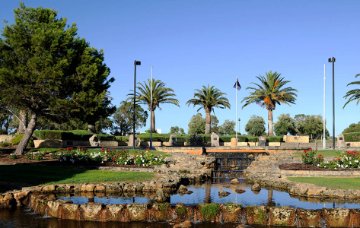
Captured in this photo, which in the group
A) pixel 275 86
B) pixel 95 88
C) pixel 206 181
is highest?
pixel 275 86

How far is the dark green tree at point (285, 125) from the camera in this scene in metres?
98.4

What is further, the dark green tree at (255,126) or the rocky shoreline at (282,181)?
the dark green tree at (255,126)

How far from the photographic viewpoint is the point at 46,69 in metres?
29.7

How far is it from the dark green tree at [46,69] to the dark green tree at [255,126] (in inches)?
2694

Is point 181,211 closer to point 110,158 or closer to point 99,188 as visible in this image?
point 99,188

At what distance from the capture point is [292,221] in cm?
1172

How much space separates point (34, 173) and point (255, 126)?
8163 cm

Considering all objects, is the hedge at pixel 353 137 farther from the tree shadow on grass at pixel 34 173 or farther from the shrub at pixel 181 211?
the shrub at pixel 181 211

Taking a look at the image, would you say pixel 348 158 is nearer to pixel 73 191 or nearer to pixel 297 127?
pixel 73 191

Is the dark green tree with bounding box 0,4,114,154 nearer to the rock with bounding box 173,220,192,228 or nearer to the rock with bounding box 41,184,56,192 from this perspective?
the rock with bounding box 41,184,56,192

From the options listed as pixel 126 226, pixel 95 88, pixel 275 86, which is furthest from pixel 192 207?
pixel 275 86

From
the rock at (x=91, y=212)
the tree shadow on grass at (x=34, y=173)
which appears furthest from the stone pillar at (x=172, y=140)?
the rock at (x=91, y=212)

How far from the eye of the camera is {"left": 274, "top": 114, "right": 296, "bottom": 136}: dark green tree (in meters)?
98.4

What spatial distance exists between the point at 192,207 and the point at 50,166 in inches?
581
